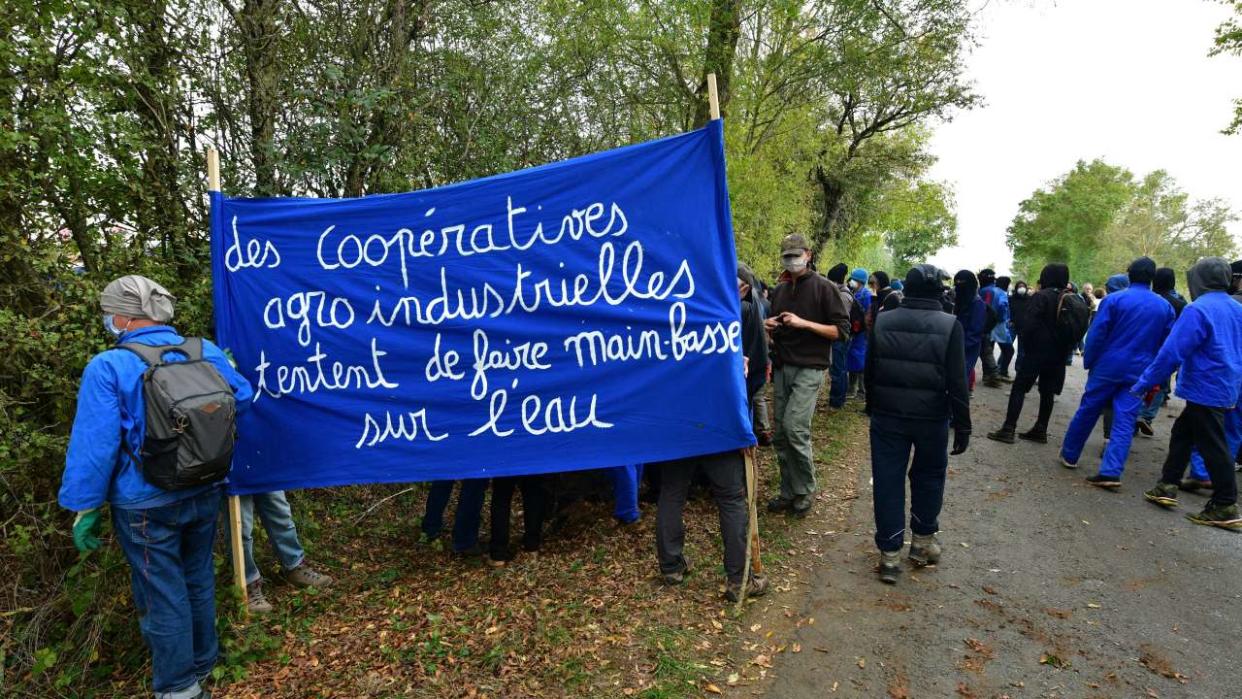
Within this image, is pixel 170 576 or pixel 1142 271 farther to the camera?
pixel 1142 271

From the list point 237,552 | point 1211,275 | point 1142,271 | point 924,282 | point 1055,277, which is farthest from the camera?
point 1055,277

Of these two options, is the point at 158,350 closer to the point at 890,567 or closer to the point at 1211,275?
the point at 890,567

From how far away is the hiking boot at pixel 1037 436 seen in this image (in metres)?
7.87

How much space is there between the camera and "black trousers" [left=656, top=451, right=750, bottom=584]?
388cm

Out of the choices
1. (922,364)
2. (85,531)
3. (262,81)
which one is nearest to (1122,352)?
(922,364)

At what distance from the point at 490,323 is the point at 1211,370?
5.98 meters

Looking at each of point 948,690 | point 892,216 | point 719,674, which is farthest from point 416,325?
point 892,216

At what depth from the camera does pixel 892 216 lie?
106 ft

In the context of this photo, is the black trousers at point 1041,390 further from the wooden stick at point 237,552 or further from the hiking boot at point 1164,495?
the wooden stick at point 237,552

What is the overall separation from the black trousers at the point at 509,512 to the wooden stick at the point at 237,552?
158cm

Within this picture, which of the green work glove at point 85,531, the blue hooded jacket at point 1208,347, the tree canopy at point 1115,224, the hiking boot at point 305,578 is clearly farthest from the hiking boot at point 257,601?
the tree canopy at point 1115,224

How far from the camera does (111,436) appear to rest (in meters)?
2.79

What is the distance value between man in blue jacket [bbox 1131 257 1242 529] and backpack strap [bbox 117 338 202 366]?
724 centimetres

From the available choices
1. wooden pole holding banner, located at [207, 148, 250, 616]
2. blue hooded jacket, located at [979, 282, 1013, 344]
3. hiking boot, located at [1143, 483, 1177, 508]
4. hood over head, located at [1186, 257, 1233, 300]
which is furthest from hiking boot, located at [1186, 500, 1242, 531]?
wooden pole holding banner, located at [207, 148, 250, 616]
